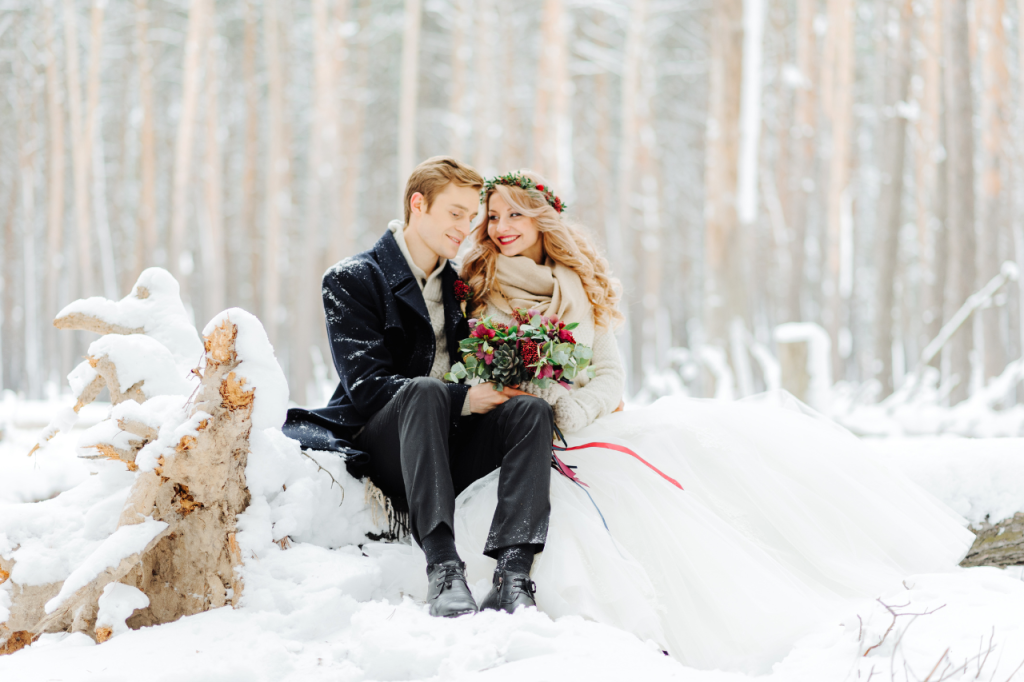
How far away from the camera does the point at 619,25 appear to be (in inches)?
534

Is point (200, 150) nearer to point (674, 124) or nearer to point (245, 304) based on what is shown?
point (245, 304)

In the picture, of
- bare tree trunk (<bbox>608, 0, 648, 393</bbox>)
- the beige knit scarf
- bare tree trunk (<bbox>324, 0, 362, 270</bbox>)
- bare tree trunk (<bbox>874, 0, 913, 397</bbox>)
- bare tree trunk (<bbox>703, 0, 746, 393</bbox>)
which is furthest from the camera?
bare tree trunk (<bbox>608, 0, 648, 393</bbox>)

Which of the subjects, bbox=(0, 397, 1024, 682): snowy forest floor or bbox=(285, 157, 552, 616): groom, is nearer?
bbox=(0, 397, 1024, 682): snowy forest floor

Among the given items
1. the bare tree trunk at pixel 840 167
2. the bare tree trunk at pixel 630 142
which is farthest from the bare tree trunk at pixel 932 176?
the bare tree trunk at pixel 630 142

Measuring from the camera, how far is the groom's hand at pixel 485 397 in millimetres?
2381

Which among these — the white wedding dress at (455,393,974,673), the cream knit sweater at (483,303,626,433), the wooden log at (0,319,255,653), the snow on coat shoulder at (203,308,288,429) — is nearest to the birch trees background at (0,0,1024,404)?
the white wedding dress at (455,393,974,673)

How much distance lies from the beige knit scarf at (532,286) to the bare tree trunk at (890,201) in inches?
282

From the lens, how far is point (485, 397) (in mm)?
2381

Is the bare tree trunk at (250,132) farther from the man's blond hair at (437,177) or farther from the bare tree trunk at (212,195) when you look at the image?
the man's blond hair at (437,177)

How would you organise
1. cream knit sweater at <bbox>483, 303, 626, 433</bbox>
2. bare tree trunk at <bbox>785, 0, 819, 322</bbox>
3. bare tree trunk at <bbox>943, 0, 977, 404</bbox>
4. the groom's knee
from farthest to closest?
bare tree trunk at <bbox>785, 0, 819, 322</bbox> < bare tree trunk at <bbox>943, 0, 977, 404</bbox> < cream knit sweater at <bbox>483, 303, 626, 433</bbox> < the groom's knee

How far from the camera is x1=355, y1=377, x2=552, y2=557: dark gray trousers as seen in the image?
2066 millimetres

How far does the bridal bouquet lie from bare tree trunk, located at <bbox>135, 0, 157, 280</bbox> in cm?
1015

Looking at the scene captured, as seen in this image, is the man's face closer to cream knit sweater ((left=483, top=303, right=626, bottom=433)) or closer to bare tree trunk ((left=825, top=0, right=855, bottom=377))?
cream knit sweater ((left=483, top=303, right=626, bottom=433))

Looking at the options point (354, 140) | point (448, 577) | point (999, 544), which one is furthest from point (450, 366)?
point (354, 140)
